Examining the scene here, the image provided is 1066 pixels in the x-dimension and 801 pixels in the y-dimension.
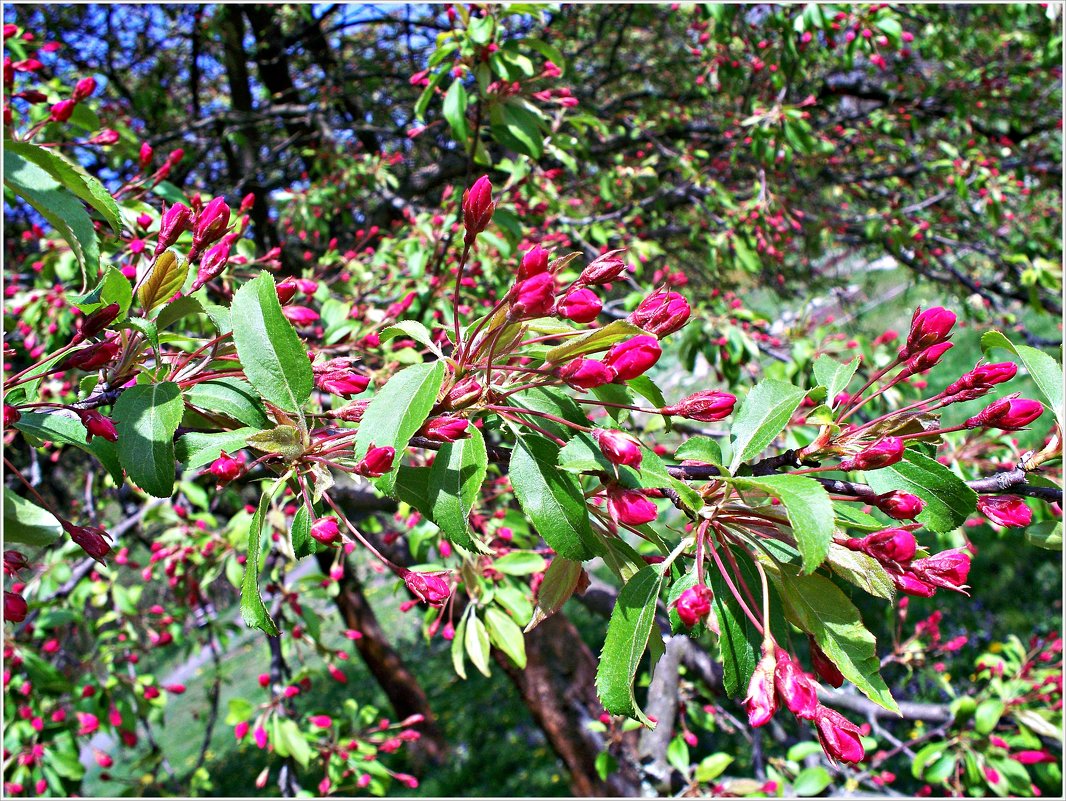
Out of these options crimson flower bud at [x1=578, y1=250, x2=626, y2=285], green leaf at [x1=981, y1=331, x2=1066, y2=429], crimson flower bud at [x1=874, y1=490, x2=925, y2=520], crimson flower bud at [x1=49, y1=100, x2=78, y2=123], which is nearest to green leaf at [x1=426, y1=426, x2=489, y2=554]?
crimson flower bud at [x1=578, y1=250, x2=626, y2=285]

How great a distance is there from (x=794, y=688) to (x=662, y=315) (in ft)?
1.45

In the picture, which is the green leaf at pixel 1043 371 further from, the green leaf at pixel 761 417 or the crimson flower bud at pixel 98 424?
the crimson flower bud at pixel 98 424

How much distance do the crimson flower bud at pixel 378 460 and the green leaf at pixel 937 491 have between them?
0.59 metres

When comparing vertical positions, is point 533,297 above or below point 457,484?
above

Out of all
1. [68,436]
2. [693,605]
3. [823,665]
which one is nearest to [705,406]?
[693,605]

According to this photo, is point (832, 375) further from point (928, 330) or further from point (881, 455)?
point (881, 455)

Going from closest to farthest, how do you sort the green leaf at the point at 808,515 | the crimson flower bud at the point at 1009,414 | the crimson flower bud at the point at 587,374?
the green leaf at the point at 808,515 < the crimson flower bud at the point at 587,374 < the crimson flower bud at the point at 1009,414

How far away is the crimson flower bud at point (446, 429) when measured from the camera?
0.81 m

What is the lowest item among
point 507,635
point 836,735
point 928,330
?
point 507,635

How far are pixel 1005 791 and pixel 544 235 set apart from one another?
2.90 meters

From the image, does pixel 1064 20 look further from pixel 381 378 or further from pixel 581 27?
pixel 381 378

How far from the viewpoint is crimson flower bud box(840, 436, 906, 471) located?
2.62 feet

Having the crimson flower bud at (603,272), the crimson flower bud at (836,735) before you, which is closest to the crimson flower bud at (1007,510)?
Result: the crimson flower bud at (836,735)

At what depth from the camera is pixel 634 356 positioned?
0.78m
